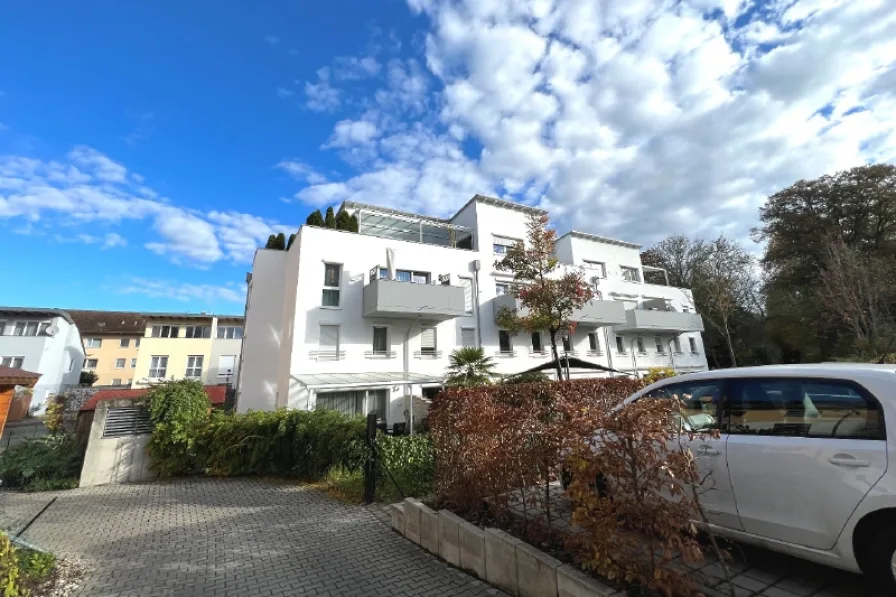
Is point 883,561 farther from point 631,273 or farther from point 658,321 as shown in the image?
point 631,273

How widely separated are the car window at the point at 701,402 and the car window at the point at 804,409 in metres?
0.15

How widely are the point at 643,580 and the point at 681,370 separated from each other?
30025 millimetres

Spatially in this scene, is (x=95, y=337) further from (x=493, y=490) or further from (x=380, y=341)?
(x=493, y=490)

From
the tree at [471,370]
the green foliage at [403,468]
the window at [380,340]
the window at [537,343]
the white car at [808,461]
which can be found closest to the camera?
the white car at [808,461]

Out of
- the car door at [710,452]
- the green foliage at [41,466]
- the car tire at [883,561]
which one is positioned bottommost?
the green foliage at [41,466]

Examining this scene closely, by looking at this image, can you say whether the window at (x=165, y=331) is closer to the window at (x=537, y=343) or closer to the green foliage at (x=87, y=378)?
the green foliage at (x=87, y=378)

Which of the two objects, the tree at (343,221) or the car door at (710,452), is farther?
the tree at (343,221)

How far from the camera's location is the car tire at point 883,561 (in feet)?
7.92

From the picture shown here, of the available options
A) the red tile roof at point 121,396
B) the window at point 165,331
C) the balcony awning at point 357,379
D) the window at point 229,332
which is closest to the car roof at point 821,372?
the red tile roof at point 121,396

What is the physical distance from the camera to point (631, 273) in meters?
29.5

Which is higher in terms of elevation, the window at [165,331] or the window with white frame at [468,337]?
the window at [165,331]

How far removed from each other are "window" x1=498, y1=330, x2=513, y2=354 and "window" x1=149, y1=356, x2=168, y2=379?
119 feet

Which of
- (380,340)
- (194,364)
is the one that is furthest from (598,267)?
(194,364)

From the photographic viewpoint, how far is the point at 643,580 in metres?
2.55
